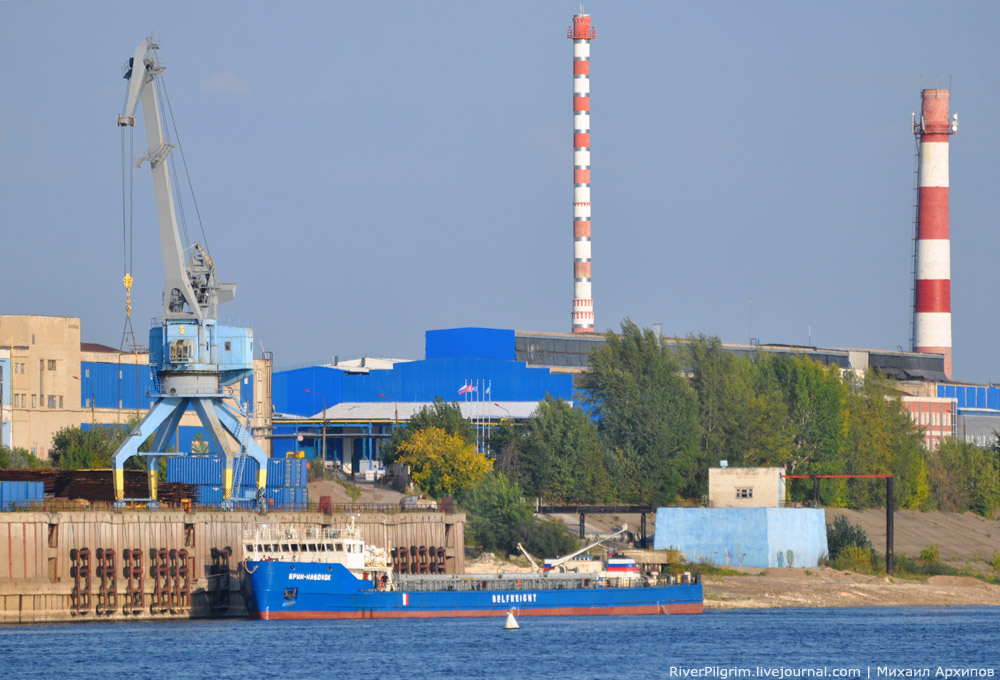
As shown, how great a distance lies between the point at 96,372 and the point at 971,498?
71186mm

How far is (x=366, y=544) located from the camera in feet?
278

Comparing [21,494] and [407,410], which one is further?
[407,410]

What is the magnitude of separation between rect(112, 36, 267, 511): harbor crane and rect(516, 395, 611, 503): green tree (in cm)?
2831

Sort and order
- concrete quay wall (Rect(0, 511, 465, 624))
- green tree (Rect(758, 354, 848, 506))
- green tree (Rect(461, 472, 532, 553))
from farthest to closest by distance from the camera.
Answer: green tree (Rect(758, 354, 848, 506)), green tree (Rect(461, 472, 532, 553)), concrete quay wall (Rect(0, 511, 465, 624))

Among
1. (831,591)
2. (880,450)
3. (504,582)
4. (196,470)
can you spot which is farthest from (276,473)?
(880,450)

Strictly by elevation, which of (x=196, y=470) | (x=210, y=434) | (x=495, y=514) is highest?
(x=210, y=434)

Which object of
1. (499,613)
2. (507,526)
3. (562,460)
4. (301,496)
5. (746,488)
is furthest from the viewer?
(562,460)

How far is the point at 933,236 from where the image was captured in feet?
550

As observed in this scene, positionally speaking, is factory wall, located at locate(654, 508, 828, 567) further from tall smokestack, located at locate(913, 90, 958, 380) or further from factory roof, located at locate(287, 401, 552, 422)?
tall smokestack, located at locate(913, 90, 958, 380)

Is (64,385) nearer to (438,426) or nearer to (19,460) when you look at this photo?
(19,460)

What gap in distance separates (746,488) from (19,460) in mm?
45200

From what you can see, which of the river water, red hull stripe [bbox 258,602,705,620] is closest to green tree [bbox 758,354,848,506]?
red hull stripe [bbox 258,602,705,620]

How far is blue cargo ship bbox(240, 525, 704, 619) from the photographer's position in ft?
256

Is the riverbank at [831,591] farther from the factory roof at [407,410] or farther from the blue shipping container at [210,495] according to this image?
the factory roof at [407,410]
